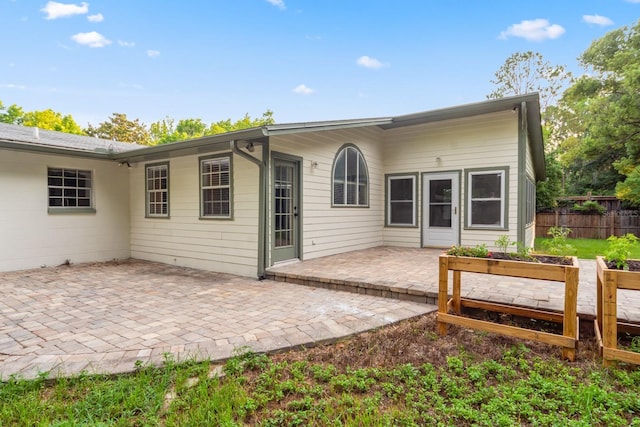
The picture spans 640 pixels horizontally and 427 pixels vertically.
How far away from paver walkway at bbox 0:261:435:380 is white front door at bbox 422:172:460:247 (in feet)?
14.0

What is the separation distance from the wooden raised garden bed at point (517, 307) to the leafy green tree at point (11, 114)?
89.1 feet

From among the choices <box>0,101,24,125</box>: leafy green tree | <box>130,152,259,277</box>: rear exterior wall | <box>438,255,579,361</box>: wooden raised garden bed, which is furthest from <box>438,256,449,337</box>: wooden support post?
<box>0,101,24,125</box>: leafy green tree

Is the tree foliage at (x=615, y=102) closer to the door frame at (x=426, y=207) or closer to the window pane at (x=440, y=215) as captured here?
the door frame at (x=426, y=207)

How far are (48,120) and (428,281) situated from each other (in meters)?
26.2

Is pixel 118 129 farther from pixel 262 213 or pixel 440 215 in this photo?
pixel 440 215

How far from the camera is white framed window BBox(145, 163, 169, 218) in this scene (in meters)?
7.26

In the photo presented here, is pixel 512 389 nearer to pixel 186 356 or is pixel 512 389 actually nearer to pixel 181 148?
pixel 186 356

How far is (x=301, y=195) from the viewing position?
20.8ft

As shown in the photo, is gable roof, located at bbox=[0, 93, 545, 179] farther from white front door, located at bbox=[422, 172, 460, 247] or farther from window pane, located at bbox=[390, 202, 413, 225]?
window pane, located at bbox=[390, 202, 413, 225]

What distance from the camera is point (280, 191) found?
602 centimetres

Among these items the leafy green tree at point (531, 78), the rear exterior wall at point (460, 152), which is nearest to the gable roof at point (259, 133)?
the rear exterior wall at point (460, 152)

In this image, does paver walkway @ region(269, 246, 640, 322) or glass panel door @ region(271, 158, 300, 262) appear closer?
paver walkway @ region(269, 246, 640, 322)

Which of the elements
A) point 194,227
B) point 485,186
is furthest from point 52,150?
point 485,186

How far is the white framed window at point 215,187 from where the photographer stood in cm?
615
